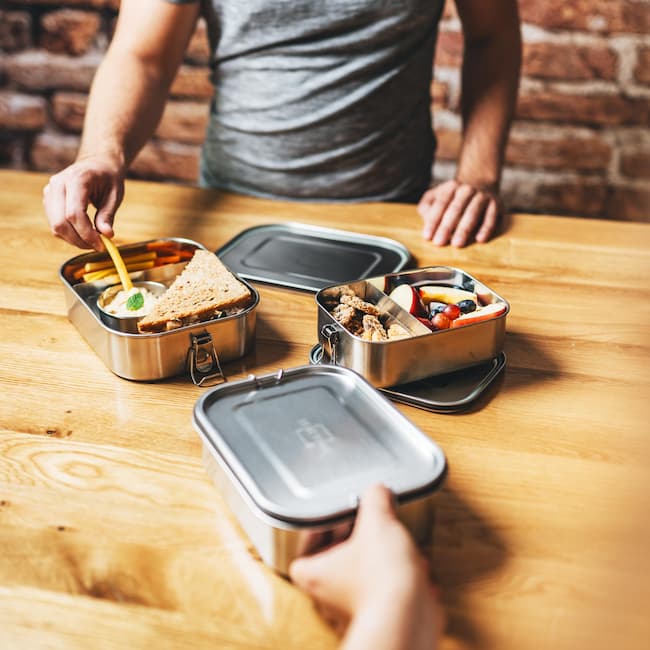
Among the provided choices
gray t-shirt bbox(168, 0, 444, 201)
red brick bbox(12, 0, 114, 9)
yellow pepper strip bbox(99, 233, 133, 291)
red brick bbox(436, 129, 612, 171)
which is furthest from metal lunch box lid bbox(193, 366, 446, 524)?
red brick bbox(12, 0, 114, 9)

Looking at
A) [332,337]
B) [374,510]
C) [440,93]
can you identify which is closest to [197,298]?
[332,337]

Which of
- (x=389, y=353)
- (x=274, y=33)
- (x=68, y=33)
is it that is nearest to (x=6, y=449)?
(x=389, y=353)

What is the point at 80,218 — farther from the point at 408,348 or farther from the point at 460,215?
the point at 460,215

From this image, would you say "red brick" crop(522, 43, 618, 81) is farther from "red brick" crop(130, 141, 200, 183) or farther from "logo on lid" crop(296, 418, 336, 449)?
"logo on lid" crop(296, 418, 336, 449)

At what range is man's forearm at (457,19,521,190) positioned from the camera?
5.00 feet

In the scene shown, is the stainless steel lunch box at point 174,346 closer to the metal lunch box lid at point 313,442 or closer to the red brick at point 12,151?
the metal lunch box lid at point 313,442

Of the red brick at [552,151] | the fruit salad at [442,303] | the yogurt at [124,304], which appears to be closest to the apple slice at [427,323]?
the fruit salad at [442,303]

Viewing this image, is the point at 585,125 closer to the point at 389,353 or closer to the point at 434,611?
the point at 389,353

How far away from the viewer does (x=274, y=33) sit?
141 centimetres

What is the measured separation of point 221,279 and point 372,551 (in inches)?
18.8

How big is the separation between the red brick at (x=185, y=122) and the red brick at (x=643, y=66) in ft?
3.69

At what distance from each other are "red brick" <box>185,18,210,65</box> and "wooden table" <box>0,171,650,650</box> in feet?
3.58

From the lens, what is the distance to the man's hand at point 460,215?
1.26m

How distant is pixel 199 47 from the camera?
201cm
